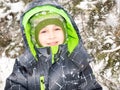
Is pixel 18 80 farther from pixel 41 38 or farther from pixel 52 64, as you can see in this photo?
pixel 41 38

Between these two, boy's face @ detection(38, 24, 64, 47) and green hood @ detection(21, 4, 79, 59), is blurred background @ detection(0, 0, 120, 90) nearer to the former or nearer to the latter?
green hood @ detection(21, 4, 79, 59)

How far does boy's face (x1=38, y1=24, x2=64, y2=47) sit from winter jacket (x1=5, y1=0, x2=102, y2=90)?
0.06m

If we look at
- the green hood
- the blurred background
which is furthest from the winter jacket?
the blurred background

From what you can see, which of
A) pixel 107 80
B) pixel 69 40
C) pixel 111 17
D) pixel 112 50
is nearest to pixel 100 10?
pixel 111 17

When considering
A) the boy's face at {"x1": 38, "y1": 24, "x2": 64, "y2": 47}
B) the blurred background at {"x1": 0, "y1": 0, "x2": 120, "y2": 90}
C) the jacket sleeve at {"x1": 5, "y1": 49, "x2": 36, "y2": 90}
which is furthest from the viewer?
the blurred background at {"x1": 0, "y1": 0, "x2": 120, "y2": 90}

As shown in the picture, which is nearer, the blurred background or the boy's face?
the boy's face

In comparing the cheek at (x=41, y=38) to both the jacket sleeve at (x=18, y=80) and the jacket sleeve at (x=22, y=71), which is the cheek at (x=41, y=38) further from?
the jacket sleeve at (x=18, y=80)

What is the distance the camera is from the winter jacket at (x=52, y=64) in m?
4.66

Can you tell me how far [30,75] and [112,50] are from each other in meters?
1.78

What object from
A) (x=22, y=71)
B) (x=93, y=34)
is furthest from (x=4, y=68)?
(x=22, y=71)

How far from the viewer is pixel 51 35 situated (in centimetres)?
459

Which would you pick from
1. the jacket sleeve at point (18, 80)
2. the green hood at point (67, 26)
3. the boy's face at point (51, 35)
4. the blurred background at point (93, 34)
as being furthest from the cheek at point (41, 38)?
the blurred background at point (93, 34)

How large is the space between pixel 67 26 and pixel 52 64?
439 millimetres

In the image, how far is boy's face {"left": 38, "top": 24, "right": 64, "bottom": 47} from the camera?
4605 mm
